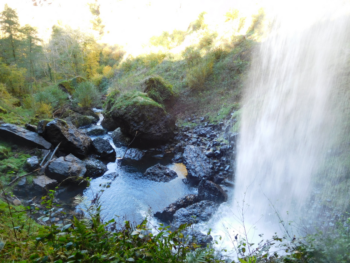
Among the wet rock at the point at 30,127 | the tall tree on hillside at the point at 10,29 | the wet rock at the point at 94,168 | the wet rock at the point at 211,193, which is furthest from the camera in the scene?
the tall tree on hillside at the point at 10,29

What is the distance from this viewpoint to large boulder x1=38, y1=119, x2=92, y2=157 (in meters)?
8.09

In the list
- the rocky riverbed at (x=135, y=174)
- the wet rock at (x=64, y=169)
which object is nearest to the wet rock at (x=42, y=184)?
the rocky riverbed at (x=135, y=174)

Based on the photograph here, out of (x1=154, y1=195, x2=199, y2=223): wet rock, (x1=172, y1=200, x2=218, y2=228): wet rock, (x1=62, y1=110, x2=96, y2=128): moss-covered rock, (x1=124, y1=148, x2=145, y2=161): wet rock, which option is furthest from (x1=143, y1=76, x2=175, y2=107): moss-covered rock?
(x1=172, y1=200, x2=218, y2=228): wet rock

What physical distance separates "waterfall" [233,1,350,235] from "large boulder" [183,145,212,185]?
1136 millimetres

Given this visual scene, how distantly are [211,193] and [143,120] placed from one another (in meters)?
5.25

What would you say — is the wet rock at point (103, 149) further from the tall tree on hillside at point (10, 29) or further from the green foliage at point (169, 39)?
the green foliage at point (169, 39)

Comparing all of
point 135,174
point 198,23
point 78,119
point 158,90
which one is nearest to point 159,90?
point 158,90

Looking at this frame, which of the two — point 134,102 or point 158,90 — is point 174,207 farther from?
point 158,90

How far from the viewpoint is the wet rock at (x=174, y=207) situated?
5465 millimetres

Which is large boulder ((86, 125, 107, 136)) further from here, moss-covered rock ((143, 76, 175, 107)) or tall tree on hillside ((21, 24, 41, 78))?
tall tree on hillside ((21, 24, 41, 78))

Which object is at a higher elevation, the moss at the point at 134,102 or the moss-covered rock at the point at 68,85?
the moss-covered rock at the point at 68,85

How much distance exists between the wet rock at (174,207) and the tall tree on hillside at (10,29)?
19.5 meters

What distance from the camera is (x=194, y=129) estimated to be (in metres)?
11.0

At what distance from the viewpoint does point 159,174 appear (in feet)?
24.7
